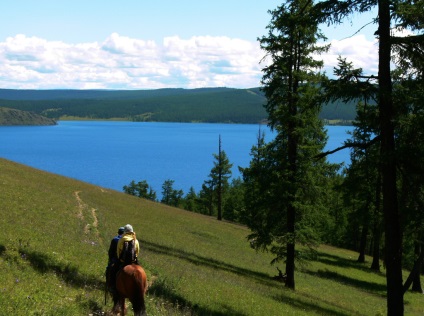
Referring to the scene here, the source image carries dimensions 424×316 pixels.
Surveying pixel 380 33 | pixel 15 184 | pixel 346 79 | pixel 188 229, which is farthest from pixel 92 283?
pixel 188 229

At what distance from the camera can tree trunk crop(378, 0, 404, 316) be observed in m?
12.3

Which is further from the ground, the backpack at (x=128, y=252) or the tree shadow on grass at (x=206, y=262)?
the backpack at (x=128, y=252)

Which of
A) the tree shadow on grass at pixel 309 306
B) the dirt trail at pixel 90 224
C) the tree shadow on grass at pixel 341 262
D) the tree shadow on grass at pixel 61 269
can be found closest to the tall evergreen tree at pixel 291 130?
the tree shadow on grass at pixel 309 306

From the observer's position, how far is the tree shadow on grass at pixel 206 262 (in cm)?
2700

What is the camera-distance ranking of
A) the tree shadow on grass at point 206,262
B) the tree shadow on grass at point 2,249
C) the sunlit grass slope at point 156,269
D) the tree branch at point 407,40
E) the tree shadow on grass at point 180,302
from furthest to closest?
the tree shadow on grass at point 206,262
the tree shadow on grass at point 180,302
the tree shadow on grass at point 2,249
the tree branch at point 407,40
the sunlit grass slope at point 156,269

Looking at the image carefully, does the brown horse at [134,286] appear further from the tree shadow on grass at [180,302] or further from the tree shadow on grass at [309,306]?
the tree shadow on grass at [309,306]

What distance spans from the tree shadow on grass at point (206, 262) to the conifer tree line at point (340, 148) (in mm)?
1838

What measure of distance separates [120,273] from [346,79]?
8135 millimetres

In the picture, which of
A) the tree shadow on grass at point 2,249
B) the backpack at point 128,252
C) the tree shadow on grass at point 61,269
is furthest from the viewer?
the tree shadow on grass at point 2,249

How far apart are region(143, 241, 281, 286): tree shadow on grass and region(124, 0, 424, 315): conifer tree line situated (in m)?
1.84

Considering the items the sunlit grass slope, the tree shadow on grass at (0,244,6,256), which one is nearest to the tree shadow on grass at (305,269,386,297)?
the sunlit grass slope

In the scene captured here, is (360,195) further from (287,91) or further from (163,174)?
(163,174)

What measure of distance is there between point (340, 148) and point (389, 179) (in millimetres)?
1599

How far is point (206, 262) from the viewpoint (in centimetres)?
2836
